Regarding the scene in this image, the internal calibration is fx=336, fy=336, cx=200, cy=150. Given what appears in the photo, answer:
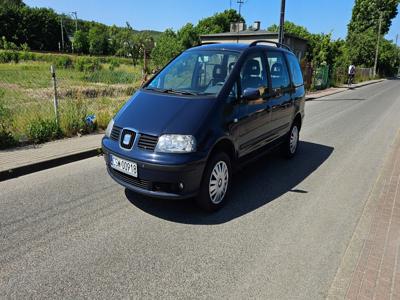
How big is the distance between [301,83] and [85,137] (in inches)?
189

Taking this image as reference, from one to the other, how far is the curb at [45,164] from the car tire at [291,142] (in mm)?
3652

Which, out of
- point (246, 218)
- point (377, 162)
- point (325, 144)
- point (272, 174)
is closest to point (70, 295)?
point (246, 218)

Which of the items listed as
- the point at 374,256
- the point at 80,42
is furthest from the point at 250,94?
the point at 80,42

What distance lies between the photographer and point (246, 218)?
13.6ft

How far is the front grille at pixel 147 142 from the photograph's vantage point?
3736 millimetres

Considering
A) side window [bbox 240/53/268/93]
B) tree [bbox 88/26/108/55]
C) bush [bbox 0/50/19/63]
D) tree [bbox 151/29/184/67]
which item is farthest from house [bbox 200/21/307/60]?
tree [bbox 88/26/108/55]

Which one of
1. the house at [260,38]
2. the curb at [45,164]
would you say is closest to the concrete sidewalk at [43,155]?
the curb at [45,164]

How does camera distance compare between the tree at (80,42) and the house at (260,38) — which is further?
the tree at (80,42)

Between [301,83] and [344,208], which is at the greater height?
[301,83]

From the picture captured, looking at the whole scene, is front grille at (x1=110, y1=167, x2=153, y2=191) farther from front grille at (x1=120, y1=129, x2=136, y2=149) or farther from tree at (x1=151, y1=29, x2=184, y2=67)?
tree at (x1=151, y1=29, x2=184, y2=67)

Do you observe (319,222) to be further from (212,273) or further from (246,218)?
(212,273)

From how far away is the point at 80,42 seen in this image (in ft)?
299

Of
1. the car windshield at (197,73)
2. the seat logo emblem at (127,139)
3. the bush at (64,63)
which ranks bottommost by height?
the seat logo emblem at (127,139)

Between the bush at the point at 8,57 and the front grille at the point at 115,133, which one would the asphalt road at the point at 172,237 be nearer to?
the front grille at the point at 115,133
